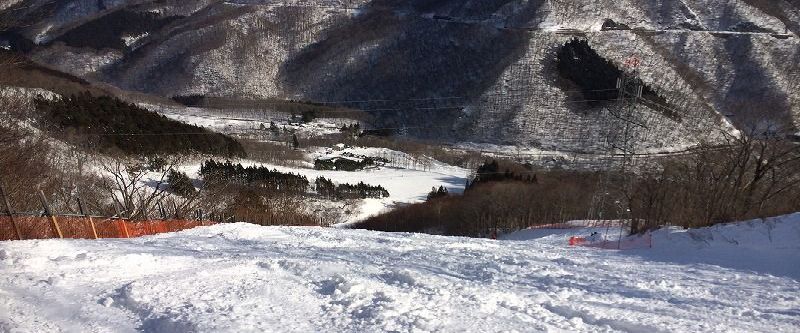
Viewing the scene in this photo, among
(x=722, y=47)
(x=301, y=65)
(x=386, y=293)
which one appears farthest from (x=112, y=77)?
(x=386, y=293)

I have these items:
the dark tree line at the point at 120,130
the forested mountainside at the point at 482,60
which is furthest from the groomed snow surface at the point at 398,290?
the forested mountainside at the point at 482,60

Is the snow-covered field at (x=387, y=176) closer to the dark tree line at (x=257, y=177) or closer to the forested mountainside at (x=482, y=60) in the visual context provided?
the dark tree line at (x=257, y=177)

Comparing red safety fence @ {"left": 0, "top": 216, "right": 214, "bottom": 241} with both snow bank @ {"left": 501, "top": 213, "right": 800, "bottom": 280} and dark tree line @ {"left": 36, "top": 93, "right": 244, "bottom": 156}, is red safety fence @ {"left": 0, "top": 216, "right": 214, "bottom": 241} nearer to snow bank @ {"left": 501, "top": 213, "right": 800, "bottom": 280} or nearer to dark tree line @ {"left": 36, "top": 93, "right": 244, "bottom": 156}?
snow bank @ {"left": 501, "top": 213, "right": 800, "bottom": 280}

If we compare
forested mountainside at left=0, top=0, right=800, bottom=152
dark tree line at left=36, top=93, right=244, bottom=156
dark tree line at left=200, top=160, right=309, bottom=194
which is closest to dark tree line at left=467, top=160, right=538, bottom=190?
forested mountainside at left=0, top=0, right=800, bottom=152

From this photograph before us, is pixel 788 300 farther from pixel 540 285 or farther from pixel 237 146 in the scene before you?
pixel 237 146

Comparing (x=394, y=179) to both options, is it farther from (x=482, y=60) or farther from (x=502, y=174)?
(x=482, y=60)

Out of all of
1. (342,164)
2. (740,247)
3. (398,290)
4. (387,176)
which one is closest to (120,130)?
(342,164)
